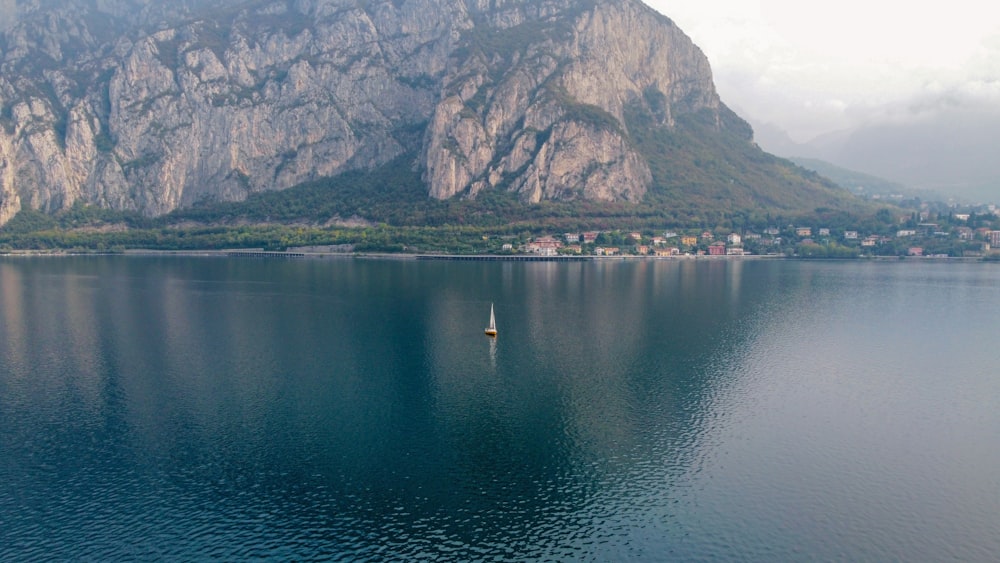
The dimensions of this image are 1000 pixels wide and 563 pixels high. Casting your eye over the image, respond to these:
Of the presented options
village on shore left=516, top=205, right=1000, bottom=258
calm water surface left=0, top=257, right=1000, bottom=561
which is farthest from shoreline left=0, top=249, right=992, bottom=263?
calm water surface left=0, top=257, right=1000, bottom=561

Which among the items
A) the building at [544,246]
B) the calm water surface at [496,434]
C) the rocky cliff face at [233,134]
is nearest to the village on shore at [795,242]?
the building at [544,246]

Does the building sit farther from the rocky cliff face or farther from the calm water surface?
the calm water surface

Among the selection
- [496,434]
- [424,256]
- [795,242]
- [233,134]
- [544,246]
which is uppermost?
[233,134]

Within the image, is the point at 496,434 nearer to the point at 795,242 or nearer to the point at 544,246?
the point at 544,246

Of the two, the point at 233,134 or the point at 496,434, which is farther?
the point at 233,134

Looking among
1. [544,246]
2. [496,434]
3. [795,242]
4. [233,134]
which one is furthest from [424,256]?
[496,434]

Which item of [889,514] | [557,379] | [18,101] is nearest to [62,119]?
[18,101]

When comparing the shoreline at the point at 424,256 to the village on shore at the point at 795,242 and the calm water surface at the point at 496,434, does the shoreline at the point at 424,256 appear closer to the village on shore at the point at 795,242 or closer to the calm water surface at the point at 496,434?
the village on shore at the point at 795,242

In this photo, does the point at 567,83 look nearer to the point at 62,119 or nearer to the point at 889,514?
the point at 62,119
